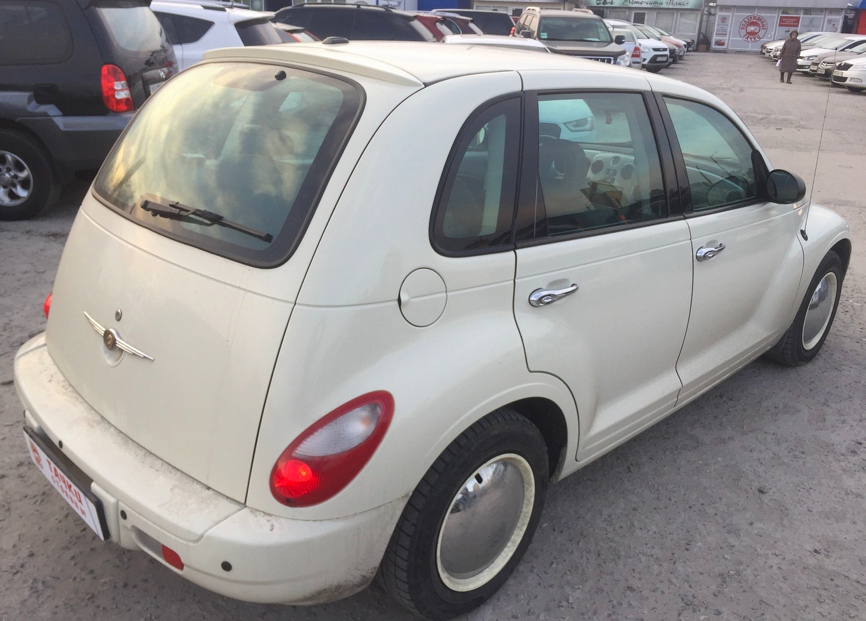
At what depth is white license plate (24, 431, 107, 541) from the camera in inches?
80.8

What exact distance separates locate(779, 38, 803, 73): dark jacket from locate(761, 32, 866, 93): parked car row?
125cm

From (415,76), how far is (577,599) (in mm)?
1829

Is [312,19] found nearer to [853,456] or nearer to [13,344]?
[13,344]

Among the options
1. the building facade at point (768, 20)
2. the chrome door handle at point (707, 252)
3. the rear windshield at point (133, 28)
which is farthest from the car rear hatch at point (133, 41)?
the building facade at point (768, 20)

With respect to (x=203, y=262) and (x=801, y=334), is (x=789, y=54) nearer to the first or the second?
(x=801, y=334)

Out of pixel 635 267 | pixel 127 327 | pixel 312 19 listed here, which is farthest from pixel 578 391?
pixel 312 19

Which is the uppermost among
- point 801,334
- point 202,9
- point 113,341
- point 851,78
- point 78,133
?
point 202,9

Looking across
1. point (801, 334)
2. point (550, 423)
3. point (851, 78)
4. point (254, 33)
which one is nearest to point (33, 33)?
point (254, 33)

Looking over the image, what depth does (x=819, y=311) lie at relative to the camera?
14.1 feet

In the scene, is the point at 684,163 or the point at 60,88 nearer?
the point at 684,163

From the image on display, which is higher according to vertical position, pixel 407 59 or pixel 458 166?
pixel 407 59

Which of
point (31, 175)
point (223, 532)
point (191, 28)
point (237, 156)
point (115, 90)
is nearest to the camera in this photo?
point (223, 532)

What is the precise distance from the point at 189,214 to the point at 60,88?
4557mm

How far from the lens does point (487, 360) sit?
211 centimetres
